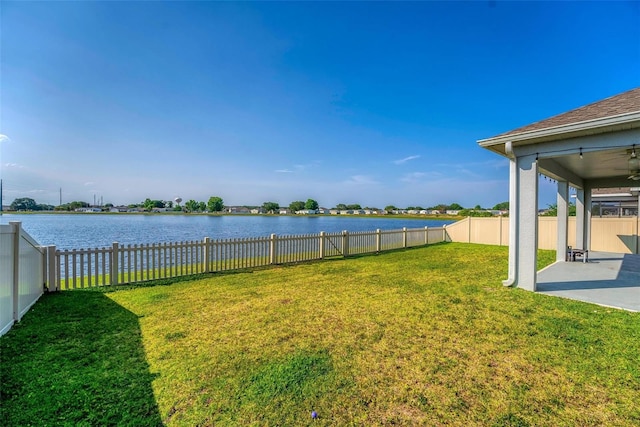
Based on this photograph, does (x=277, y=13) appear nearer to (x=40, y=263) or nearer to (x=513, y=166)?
(x=513, y=166)

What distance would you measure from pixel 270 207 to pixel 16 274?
274 feet

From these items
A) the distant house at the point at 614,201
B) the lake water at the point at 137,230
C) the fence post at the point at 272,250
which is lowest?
the lake water at the point at 137,230

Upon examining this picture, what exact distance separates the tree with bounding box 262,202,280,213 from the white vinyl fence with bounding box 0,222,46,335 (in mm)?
82363

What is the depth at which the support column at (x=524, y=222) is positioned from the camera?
5.86 metres

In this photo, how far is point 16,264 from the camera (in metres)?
4.07

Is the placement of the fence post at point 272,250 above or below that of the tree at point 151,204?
below

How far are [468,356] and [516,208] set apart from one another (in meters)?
4.28

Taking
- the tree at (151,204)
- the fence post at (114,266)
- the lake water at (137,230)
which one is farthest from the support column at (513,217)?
the tree at (151,204)

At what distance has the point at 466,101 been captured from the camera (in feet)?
52.7

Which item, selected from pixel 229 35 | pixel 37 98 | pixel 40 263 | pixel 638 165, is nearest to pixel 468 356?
pixel 638 165

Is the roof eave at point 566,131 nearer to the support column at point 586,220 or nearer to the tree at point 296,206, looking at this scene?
the support column at point 586,220

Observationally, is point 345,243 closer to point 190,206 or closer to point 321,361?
point 321,361

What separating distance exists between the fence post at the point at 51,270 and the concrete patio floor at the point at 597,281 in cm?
1015

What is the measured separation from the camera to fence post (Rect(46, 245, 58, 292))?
224 inches
